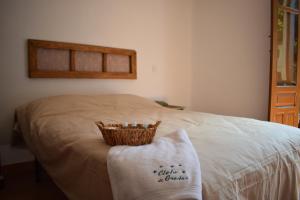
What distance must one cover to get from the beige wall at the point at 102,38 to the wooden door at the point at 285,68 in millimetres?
1428

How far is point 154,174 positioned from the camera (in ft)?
2.45

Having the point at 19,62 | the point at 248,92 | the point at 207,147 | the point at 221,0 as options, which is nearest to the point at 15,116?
the point at 19,62

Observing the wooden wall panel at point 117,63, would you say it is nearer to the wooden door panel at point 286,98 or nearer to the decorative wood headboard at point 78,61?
the decorative wood headboard at point 78,61

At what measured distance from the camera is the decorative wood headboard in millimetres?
2439

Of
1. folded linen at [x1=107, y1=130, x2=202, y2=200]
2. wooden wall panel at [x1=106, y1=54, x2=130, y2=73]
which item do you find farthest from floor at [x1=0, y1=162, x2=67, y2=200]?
wooden wall panel at [x1=106, y1=54, x2=130, y2=73]

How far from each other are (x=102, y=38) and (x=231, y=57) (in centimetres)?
181

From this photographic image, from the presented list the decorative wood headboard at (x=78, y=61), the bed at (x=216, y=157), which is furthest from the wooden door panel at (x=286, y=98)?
the decorative wood headboard at (x=78, y=61)

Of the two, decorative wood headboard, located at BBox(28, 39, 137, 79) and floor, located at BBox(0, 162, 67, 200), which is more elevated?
decorative wood headboard, located at BBox(28, 39, 137, 79)

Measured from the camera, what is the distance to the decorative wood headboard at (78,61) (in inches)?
96.0

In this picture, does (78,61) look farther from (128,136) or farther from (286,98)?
(286,98)

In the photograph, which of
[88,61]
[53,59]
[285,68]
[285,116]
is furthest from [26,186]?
[285,68]

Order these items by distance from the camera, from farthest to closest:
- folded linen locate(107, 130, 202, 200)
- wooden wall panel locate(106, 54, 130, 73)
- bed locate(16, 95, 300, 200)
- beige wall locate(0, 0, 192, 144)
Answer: wooden wall panel locate(106, 54, 130, 73)
beige wall locate(0, 0, 192, 144)
bed locate(16, 95, 300, 200)
folded linen locate(107, 130, 202, 200)

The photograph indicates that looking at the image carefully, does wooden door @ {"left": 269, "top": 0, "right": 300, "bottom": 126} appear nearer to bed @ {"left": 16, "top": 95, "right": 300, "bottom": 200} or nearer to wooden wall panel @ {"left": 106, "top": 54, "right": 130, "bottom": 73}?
bed @ {"left": 16, "top": 95, "right": 300, "bottom": 200}

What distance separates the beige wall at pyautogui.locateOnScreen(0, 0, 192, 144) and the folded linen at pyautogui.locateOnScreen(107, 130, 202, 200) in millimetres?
1954
